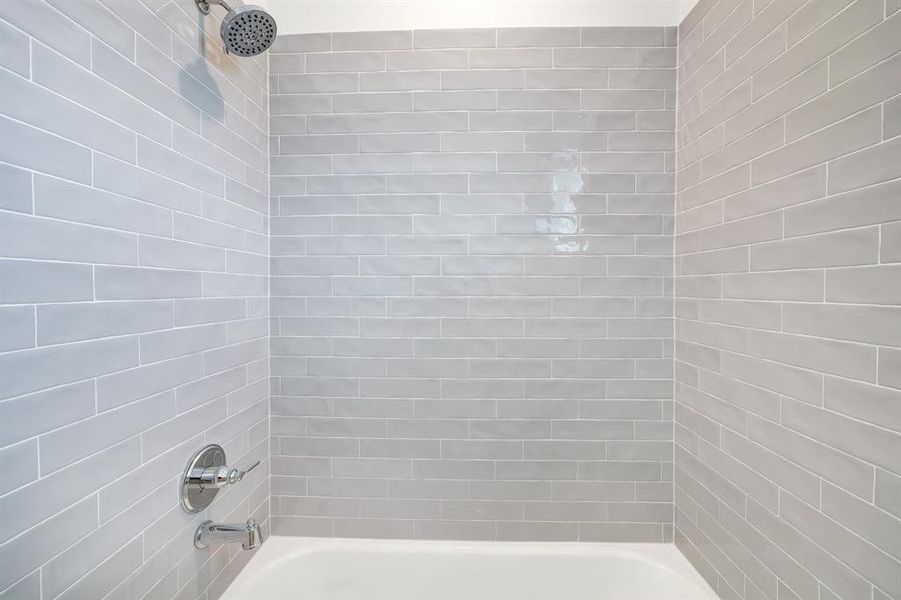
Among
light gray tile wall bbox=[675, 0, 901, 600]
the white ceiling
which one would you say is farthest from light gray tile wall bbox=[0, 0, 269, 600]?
light gray tile wall bbox=[675, 0, 901, 600]

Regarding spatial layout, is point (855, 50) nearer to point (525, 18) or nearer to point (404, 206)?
point (525, 18)

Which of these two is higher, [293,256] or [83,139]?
[83,139]

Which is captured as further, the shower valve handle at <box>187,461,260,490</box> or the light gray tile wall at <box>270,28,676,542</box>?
the light gray tile wall at <box>270,28,676,542</box>

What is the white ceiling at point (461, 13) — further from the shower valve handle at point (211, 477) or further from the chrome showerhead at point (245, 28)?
the shower valve handle at point (211, 477)

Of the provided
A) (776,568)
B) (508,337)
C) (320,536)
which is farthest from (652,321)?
(320,536)

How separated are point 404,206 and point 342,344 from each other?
568mm

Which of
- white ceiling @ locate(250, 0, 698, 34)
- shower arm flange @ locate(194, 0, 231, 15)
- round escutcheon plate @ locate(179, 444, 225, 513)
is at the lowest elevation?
round escutcheon plate @ locate(179, 444, 225, 513)

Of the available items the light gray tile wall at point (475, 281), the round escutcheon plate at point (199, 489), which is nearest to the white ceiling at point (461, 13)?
the light gray tile wall at point (475, 281)

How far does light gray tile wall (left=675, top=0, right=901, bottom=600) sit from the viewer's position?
2.72ft

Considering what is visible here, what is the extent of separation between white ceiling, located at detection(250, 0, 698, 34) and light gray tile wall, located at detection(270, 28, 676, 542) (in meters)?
0.04

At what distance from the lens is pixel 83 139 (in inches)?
33.7

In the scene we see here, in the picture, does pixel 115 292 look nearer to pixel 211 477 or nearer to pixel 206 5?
pixel 211 477

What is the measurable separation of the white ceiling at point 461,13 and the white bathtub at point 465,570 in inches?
75.5

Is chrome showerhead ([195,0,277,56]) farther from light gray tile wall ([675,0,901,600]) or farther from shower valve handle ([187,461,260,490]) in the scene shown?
light gray tile wall ([675,0,901,600])
